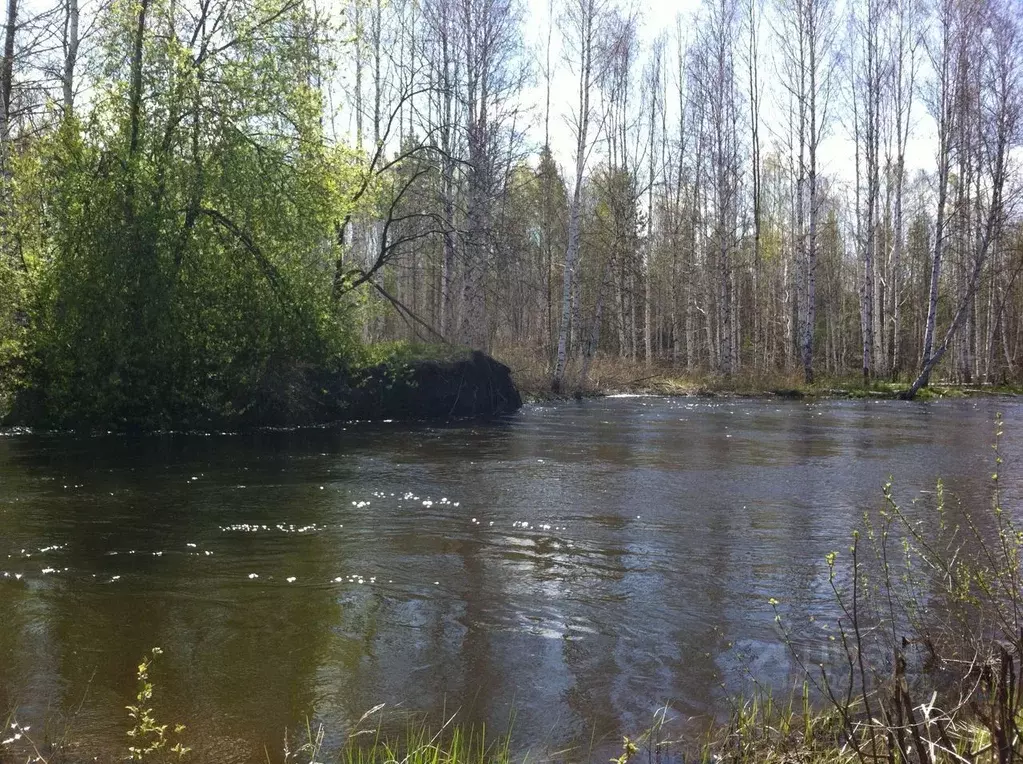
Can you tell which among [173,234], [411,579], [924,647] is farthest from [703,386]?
Result: [924,647]

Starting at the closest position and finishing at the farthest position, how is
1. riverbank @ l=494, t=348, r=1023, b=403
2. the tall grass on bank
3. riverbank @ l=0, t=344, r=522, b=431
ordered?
the tall grass on bank < riverbank @ l=0, t=344, r=522, b=431 < riverbank @ l=494, t=348, r=1023, b=403

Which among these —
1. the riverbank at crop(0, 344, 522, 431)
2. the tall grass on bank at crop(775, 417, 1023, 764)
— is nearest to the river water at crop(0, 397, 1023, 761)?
the tall grass on bank at crop(775, 417, 1023, 764)

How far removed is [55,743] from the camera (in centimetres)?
389

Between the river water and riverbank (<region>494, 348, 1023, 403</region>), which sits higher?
riverbank (<region>494, 348, 1023, 403</region>)

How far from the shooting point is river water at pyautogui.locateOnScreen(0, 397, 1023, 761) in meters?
4.52

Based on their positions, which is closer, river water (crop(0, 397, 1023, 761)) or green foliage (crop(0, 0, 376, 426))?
river water (crop(0, 397, 1023, 761))

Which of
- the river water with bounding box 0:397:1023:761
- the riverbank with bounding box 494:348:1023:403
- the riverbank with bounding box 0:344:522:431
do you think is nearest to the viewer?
the river water with bounding box 0:397:1023:761

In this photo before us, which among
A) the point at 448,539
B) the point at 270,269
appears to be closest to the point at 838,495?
the point at 448,539

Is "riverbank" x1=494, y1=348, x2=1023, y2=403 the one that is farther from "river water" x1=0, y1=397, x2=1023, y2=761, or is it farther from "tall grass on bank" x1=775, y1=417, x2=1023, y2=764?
"tall grass on bank" x1=775, y1=417, x2=1023, y2=764

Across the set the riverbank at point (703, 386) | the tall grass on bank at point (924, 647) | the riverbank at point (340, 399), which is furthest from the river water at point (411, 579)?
the riverbank at point (703, 386)

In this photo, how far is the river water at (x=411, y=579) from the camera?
14.8 ft

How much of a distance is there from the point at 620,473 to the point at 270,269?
8.20m

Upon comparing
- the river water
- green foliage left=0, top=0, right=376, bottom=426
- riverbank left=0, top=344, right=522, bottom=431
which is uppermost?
green foliage left=0, top=0, right=376, bottom=426

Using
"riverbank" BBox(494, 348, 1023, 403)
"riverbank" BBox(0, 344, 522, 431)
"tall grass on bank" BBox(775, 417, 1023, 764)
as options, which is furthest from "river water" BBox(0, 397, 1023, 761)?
"riverbank" BBox(494, 348, 1023, 403)
